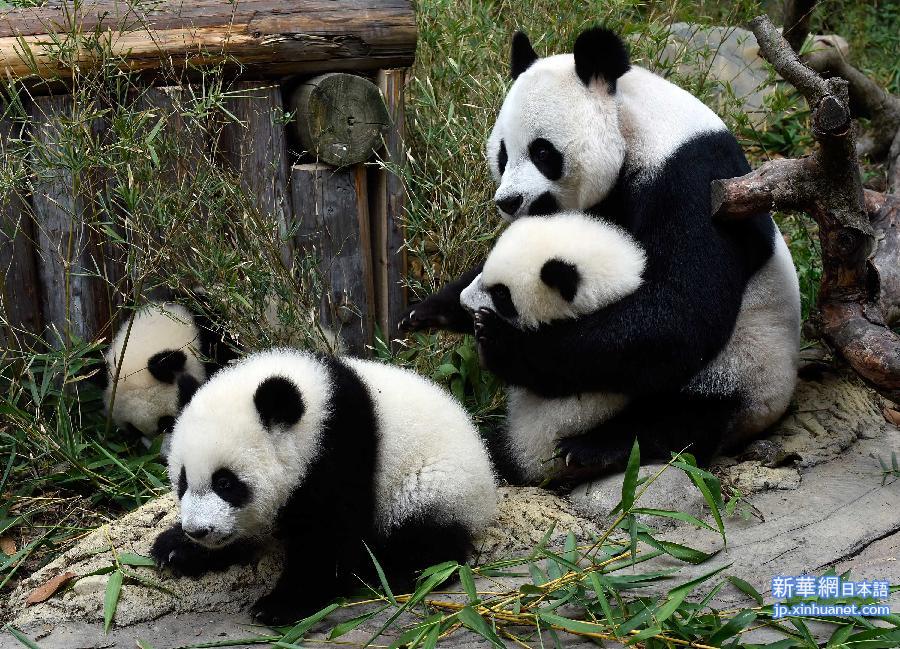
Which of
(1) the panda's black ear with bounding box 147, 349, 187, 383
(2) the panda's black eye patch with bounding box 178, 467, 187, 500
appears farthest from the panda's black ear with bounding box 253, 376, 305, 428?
(1) the panda's black ear with bounding box 147, 349, 187, 383

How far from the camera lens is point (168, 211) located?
171 inches

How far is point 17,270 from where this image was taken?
15.8ft

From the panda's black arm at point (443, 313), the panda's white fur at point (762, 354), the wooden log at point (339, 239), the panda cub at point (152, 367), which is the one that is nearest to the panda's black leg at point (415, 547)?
the panda's black arm at point (443, 313)

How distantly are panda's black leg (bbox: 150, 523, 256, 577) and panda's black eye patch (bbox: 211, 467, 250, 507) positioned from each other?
39cm

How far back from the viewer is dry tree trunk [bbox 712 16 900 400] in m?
3.87

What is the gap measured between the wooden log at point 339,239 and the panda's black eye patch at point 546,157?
1.31 metres

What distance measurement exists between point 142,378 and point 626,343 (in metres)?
2.63

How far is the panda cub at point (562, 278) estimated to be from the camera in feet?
12.6

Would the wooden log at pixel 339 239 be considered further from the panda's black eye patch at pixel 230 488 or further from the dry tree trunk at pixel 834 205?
the dry tree trunk at pixel 834 205

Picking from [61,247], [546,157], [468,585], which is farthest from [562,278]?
[61,247]

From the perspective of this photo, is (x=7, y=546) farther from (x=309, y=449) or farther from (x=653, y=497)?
(x=653, y=497)

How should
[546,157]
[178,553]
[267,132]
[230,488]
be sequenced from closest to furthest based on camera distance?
[230,488] < [178,553] < [546,157] < [267,132]

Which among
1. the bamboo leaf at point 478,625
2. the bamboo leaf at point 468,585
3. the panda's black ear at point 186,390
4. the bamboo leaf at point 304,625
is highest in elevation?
the panda's black ear at point 186,390

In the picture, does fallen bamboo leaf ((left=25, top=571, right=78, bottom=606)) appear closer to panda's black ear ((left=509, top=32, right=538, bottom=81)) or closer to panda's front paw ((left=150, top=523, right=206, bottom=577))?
panda's front paw ((left=150, top=523, right=206, bottom=577))
